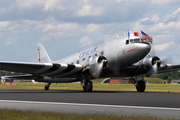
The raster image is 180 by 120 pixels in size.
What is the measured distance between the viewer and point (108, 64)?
28781mm

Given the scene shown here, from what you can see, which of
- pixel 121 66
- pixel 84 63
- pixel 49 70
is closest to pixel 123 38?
pixel 121 66

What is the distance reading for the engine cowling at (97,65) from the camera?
2795 cm

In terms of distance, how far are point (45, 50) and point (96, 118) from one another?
35.3 meters

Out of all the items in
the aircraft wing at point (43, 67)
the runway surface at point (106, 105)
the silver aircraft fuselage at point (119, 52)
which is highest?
the silver aircraft fuselage at point (119, 52)

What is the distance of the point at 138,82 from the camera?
32.4m

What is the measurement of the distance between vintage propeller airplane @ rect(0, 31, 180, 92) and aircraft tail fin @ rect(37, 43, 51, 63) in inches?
419

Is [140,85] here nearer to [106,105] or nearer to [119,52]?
[119,52]

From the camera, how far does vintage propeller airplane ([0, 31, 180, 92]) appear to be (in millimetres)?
27438

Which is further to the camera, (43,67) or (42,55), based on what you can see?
(42,55)

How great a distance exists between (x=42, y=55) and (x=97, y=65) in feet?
60.1

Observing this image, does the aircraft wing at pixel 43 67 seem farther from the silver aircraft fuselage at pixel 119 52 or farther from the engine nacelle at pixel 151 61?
the engine nacelle at pixel 151 61

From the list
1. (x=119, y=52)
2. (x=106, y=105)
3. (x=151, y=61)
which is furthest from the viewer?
(x=151, y=61)

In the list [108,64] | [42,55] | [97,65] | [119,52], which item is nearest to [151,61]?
[119,52]

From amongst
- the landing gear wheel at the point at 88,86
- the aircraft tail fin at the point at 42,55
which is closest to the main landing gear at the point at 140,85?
the landing gear wheel at the point at 88,86
